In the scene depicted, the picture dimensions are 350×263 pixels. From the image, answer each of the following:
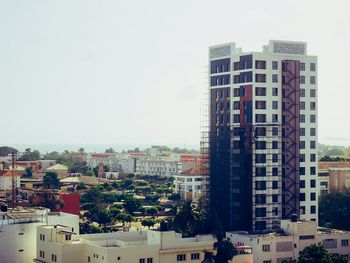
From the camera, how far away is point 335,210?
6806 cm

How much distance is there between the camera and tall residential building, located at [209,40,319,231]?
62.5 metres

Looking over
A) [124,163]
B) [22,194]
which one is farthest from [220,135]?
[124,163]

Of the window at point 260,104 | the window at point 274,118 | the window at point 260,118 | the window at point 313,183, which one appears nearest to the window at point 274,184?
the window at point 313,183

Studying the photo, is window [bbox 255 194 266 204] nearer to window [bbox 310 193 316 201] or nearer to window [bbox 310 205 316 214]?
window [bbox 310 193 316 201]

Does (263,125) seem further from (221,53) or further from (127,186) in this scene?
(127,186)

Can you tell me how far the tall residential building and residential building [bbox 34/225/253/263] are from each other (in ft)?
41.7

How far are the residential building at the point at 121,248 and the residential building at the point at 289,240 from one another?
3.83 m

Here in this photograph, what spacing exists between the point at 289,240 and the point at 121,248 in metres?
15.5

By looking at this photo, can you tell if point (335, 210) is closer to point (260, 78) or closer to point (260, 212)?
point (260, 212)

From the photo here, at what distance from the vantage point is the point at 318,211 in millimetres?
69875

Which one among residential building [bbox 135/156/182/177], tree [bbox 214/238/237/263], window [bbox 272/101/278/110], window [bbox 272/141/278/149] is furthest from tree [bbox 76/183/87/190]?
tree [bbox 214/238/237/263]

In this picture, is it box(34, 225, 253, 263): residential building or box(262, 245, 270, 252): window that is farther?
box(262, 245, 270, 252): window

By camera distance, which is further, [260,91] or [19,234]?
[260,91]

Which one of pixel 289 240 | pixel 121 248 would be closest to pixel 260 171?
pixel 289 240
